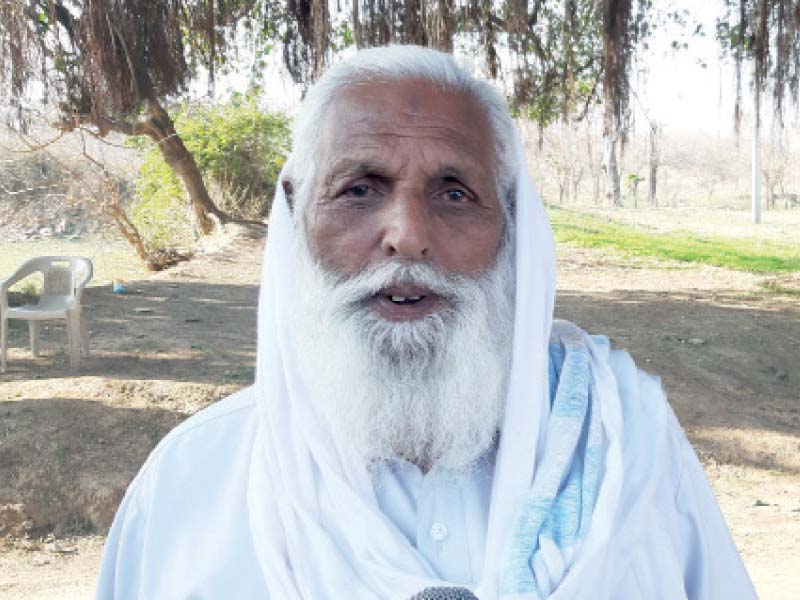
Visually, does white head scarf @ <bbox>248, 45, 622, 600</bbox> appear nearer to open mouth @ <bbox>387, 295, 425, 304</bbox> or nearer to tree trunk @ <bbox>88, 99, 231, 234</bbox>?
open mouth @ <bbox>387, 295, 425, 304</bbox>

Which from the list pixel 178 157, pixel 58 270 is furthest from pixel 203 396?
pixel 178 157

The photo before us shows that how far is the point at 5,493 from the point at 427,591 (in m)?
5.18

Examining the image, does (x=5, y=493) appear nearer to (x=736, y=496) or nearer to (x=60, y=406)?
(x=60, y=406)

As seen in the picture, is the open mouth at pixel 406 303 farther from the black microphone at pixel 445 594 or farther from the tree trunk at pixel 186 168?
the tree trunk at pixel 186 168

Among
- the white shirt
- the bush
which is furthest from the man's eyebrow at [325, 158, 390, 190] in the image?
the bush

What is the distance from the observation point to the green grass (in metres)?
14.3

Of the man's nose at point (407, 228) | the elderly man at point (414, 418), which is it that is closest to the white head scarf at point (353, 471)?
the elderly man at point (414, 418)

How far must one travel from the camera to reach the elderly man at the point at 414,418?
1.52m

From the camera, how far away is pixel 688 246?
17.0m

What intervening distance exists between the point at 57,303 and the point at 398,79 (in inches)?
273

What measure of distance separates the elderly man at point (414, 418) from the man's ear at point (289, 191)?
2 cm

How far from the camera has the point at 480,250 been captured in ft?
5.78

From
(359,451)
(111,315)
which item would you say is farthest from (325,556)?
(111,315)

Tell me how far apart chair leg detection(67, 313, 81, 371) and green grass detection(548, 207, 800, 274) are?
1019 centimetres
